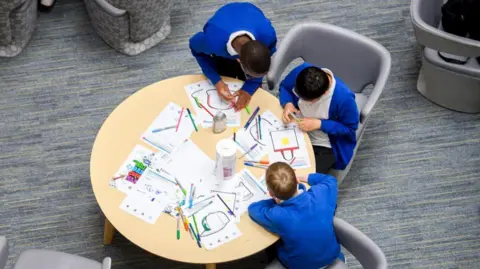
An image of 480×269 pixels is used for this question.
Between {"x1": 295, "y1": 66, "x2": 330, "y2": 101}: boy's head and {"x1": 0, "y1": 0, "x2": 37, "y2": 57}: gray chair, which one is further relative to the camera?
{"x1": 0, "y1": 0, "x2": 37, "y2": 57}: gray chair

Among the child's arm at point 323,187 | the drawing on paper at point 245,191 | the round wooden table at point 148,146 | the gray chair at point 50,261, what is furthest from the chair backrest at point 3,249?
the child's arm at point 323,187

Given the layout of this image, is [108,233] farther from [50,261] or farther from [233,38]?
[233,38]

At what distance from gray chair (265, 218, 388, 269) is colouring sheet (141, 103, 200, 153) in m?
0.92

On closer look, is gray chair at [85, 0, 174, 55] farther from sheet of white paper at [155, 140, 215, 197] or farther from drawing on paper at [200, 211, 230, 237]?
drawing on paper at [200, 211, 230, 237]

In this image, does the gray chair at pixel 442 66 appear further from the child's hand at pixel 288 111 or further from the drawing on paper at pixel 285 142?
the drawing on paper at pixel 285 142

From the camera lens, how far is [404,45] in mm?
4859

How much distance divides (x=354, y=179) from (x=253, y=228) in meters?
1.23

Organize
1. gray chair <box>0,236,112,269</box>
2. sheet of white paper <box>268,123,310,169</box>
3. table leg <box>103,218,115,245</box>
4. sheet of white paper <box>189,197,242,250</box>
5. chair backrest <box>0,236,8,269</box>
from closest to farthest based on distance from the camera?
1. chair backrest <box>0,236,8,269</box>
2. sheet of white paper <box>189,197,242,250</box>
3. gray chair <box>0,236,112,269</box>
4. sheet of white paper <box>268,123,310,169</box>
5. table leg <box>103,218,115,245</box>

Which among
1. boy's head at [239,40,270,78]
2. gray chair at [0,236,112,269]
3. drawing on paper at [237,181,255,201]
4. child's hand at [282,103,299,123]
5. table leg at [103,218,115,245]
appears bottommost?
table leg at [103,218,115,245]

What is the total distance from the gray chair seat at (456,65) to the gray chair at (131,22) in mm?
1791

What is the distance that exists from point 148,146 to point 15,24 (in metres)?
1.75

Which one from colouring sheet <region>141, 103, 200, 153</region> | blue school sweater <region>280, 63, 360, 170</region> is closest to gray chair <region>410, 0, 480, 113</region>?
blue school sweater <region>280, 63, 360, 170</region>

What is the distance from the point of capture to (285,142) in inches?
138

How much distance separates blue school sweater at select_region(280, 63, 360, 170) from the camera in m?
3.50
